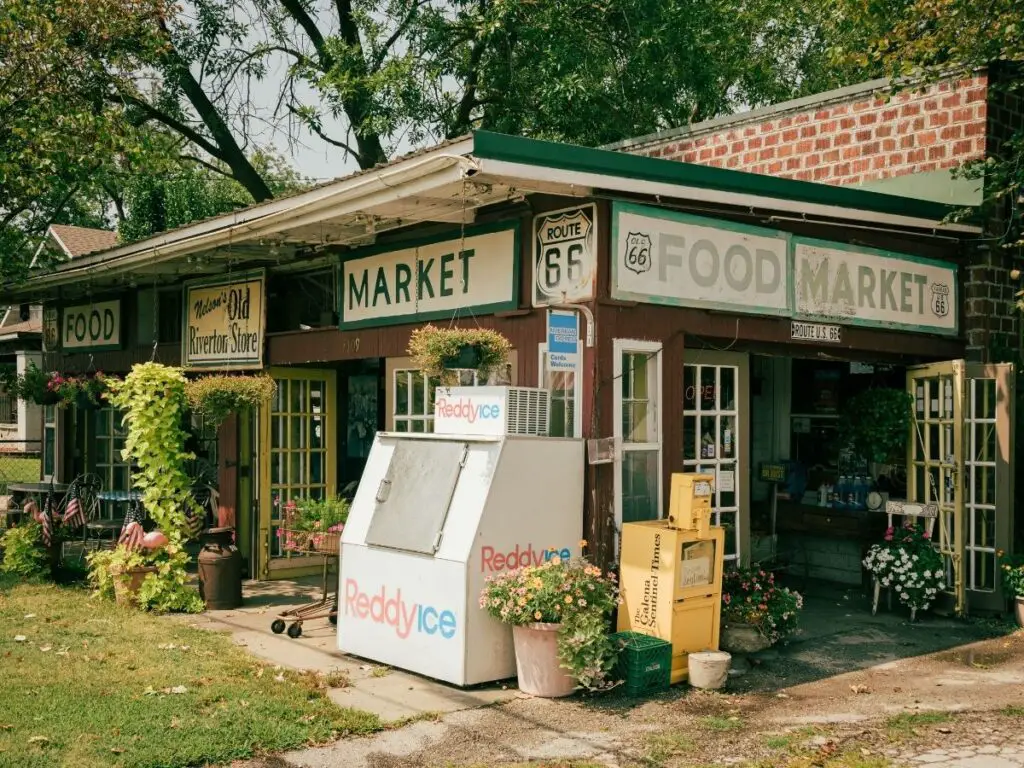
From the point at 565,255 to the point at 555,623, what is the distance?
283cm

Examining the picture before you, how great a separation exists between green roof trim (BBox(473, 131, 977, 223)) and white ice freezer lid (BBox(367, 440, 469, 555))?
6.96 feet

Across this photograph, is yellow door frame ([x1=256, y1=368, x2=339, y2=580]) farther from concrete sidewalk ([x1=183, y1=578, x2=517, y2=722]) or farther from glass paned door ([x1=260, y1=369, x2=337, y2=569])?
concrete sidewalk ([x1=183, y1=578, x2=517, y2=722])

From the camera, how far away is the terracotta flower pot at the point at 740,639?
8.01m

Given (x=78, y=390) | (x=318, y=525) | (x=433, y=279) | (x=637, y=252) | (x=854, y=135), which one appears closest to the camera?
(x=637, y=252)

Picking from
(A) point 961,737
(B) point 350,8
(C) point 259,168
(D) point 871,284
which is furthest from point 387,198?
(C) point 259,168

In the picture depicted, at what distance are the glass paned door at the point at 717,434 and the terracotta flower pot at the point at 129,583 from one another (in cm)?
526

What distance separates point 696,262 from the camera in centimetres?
827

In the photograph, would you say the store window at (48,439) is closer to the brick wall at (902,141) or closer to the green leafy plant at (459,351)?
the green leafy plant at (459,351)

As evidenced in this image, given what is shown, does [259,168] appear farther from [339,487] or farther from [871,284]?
[871,284]

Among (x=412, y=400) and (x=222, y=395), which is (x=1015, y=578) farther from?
(x=222, y=395)

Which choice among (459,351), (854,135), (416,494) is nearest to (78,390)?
(416,494)

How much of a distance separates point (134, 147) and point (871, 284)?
9.95 meters

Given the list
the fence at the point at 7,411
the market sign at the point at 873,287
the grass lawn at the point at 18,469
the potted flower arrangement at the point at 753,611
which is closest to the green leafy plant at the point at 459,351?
the potted flower arrangement at the point at 753,611

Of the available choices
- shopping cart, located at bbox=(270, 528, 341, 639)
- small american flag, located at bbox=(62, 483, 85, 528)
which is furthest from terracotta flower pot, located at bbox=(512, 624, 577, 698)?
small american flag, located at bbox=(62, 483, 85, 528)
